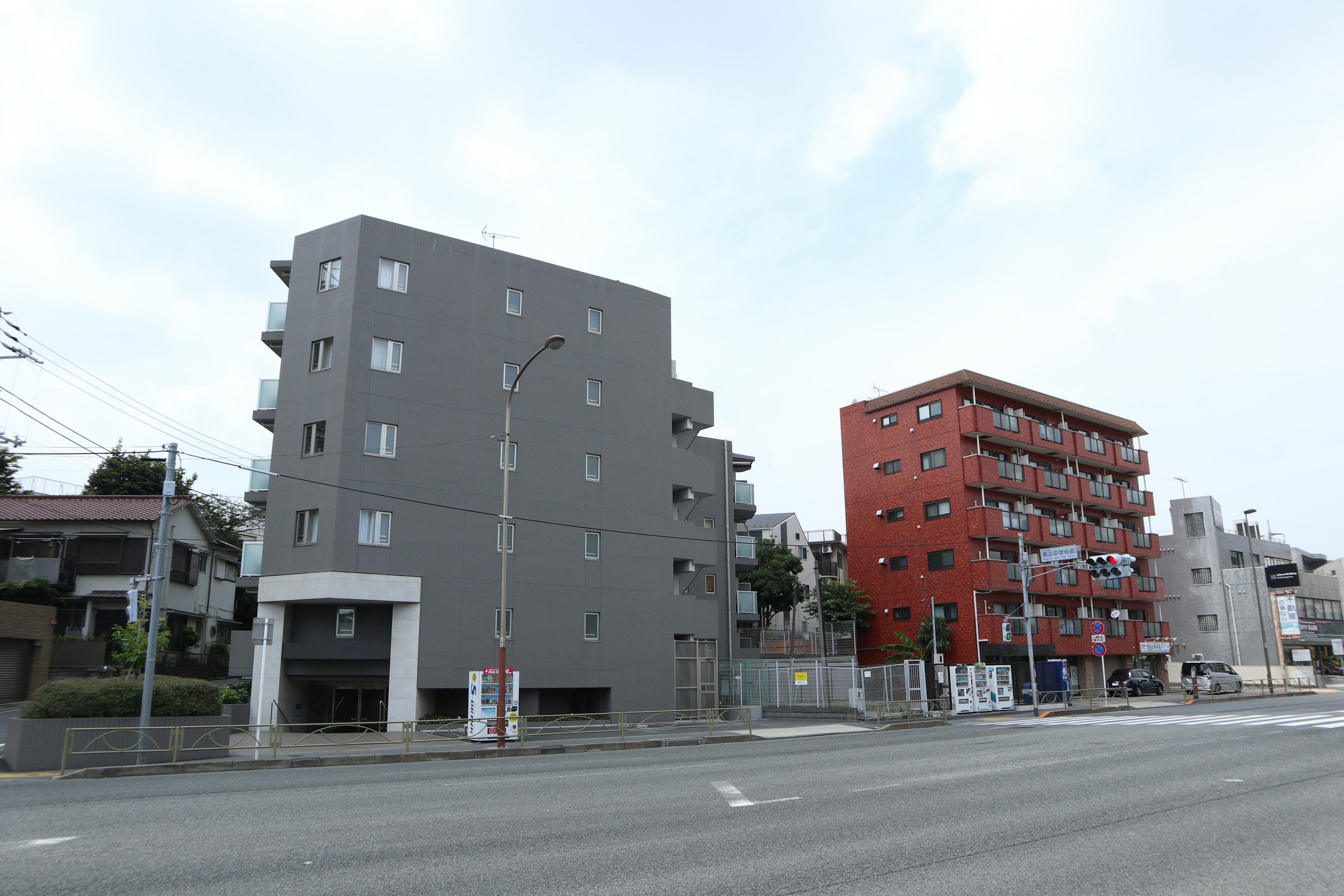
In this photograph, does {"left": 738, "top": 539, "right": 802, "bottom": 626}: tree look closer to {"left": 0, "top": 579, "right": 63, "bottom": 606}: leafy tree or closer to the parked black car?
the parked black car

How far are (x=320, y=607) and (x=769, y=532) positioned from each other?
6127cm

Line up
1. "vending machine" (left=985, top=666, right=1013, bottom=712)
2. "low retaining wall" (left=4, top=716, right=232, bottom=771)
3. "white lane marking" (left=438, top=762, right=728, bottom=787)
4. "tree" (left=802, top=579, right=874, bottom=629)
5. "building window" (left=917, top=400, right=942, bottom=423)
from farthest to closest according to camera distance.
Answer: "tree" (left=802, top=579, right=874, bottom=629)
"building window" (left=917, top=400, right=942, bottom=423)
"vending machine" (left=985, top=666, right=1013, bottom=712)
"low retaining wall" (left=4, top=716, right=232, bottom=771)
"white lane marking" (left=438, top=762, right=728, bottom=787)

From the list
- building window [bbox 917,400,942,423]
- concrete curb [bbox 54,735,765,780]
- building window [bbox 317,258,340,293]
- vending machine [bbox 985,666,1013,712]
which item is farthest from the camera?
building window [bbox 917,400,942,423]

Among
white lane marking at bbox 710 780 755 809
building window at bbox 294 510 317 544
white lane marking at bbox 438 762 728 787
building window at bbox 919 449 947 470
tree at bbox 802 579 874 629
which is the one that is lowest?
white lane marking at bbox 438 762 728 787

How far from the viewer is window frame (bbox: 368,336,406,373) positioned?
3097cm

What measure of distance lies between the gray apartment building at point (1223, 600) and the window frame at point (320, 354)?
195 ft

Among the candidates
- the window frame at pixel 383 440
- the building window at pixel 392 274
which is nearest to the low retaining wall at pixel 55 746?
the window frame at pixel 383 440

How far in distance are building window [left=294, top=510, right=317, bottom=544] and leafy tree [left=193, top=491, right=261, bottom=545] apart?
35248 mm

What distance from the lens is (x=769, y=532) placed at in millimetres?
87062

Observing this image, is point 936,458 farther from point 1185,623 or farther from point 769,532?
point 769,532

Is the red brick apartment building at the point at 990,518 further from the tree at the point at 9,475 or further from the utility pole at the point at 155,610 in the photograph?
the tree at the point at 9,475

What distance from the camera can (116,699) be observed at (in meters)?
20.1

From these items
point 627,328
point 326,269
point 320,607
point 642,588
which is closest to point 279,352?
point 326,269

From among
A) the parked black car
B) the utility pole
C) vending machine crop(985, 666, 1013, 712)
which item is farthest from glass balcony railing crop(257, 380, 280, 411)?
the parked black car
